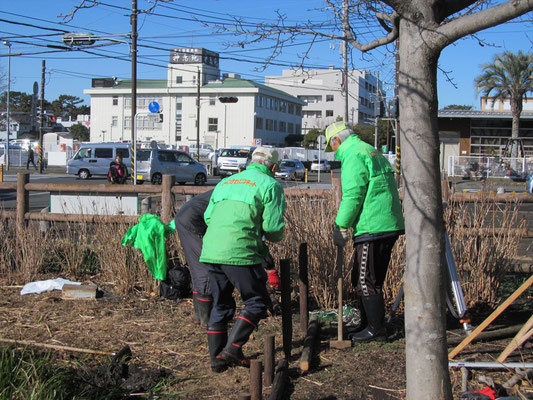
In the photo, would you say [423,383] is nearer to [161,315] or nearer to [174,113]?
[161,315]

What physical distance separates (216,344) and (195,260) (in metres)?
1.02

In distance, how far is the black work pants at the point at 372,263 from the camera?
4.46 m

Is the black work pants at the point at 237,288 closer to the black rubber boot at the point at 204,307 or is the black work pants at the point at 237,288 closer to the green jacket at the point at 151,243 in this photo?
the black rubber boot at the point at 204,307

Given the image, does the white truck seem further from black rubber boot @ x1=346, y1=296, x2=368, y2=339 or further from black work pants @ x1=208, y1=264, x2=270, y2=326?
black work pants @ x1=208, y1=264, x2=270, y2=326

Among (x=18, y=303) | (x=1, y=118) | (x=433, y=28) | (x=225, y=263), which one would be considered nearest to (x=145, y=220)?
(x=18, y=303)

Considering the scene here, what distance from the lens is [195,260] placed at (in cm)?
492

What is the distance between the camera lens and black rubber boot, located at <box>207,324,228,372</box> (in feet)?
13.2

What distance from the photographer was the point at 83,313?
547 cm

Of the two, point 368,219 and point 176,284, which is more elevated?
point 368,219

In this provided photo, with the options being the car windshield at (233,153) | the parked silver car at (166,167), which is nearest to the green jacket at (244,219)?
the parked silver car at (166,167)

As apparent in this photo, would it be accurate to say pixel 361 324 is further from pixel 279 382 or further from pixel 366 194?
pixel 279 382

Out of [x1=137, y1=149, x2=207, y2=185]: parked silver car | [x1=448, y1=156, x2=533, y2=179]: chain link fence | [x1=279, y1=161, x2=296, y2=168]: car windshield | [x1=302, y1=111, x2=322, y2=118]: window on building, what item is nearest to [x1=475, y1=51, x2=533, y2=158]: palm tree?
[x1=448, y1=156, x2=533, y2=179]: chain link fence

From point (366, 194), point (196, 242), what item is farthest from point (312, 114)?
point (366, 194)

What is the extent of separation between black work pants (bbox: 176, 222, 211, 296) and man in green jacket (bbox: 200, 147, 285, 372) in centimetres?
69
